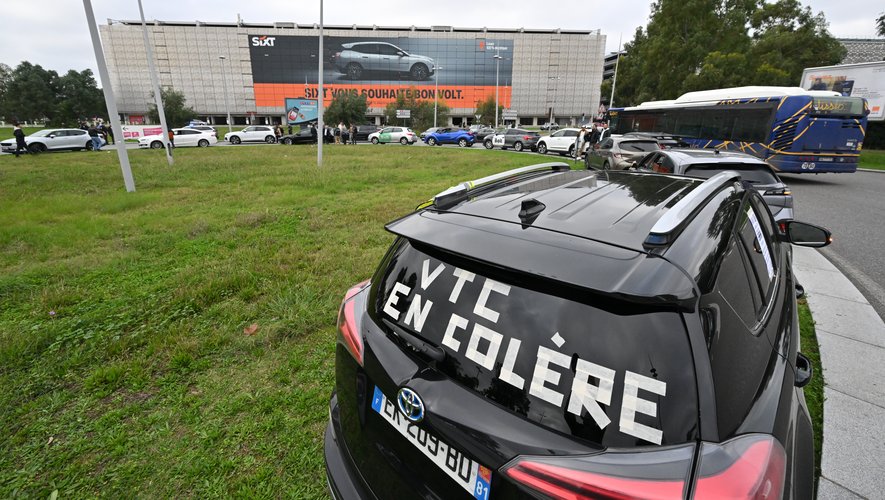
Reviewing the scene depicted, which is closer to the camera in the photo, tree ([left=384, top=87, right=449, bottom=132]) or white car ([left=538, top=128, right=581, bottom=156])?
white car ([left=538, top=128, right=581, bottom=156])

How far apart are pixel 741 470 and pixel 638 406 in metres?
0.25

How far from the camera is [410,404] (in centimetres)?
133

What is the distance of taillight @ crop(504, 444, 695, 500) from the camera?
0.94 metres

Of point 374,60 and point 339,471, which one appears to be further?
point 374,60

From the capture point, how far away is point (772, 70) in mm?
25438

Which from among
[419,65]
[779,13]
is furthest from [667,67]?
[419,65]

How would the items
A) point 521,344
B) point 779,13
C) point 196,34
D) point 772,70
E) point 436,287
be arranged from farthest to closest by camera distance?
point 196,34 < point 779,13 < point 772,70 < point 436,287 < point 521,344

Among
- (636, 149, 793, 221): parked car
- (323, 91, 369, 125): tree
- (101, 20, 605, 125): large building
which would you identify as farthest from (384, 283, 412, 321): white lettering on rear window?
(101, 20, 605, 125): large building

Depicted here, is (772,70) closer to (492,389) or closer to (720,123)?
(720,123)

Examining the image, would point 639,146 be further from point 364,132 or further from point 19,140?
point 364,132

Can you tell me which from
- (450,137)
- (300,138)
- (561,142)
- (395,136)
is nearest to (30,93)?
(300,138)

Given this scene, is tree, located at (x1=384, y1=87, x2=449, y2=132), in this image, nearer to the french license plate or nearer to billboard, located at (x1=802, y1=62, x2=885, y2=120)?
billboard, located at (x1=802, y1=62, x2=885, y2=120)

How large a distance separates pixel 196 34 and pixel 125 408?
340ft

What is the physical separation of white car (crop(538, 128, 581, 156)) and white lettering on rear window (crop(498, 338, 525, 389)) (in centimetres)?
2633
